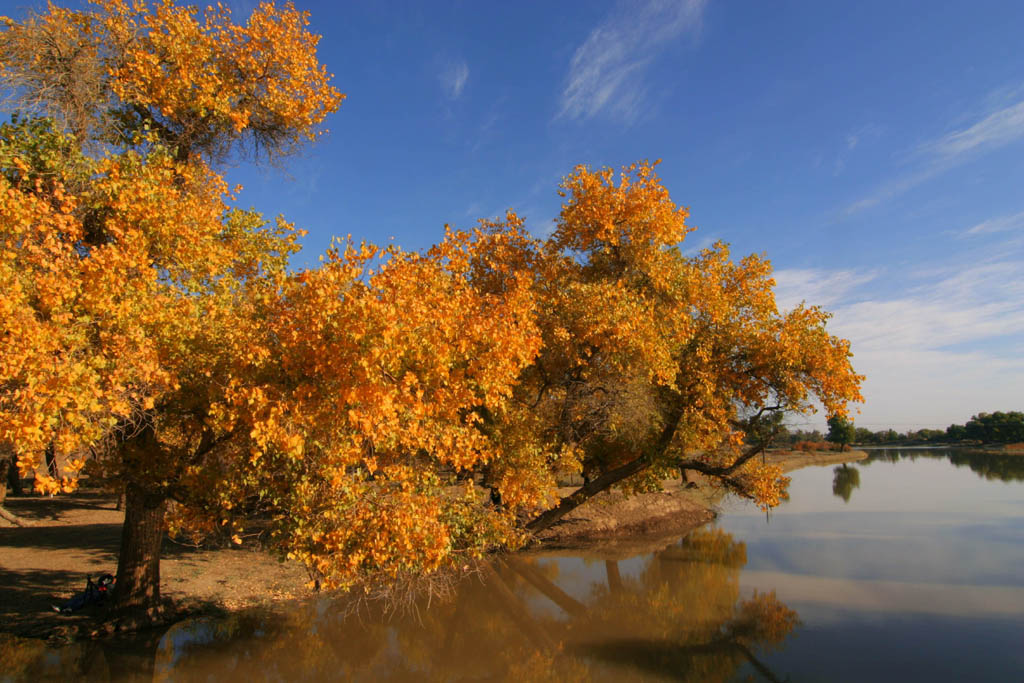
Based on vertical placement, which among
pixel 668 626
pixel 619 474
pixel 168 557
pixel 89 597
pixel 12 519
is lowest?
pixel 668 626

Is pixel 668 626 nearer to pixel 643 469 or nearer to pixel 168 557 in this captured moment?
pixel 643 469

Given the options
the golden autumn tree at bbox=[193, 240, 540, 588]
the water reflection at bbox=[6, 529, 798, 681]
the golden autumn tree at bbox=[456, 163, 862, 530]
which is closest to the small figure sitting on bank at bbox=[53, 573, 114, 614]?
the water reflection at bbox=[6, 529, 798, 681]

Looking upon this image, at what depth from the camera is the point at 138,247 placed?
845 centimetres

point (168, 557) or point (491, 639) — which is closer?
point (491, 639)

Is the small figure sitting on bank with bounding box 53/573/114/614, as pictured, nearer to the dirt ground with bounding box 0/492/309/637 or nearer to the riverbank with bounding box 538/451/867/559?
the dirt ground with bounding box 0/492/309/637

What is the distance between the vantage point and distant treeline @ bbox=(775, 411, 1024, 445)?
9225cm

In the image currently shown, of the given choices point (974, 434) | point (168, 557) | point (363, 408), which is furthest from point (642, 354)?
point (974, 434)

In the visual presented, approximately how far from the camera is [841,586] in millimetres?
16281

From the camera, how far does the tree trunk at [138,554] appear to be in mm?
11102

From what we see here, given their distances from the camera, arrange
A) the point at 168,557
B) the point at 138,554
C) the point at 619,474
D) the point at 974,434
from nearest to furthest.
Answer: the point at 138,554 < the point at 619,474 < the point at 168,557 < the point at 974,434

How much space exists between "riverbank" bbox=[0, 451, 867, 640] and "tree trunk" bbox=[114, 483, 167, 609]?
0.85 metres

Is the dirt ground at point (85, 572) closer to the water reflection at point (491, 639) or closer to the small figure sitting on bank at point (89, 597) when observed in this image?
the small figure sitting on bank at point (89, 597)

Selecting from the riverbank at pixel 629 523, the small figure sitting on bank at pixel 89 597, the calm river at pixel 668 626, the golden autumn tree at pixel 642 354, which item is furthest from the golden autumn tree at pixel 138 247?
the riverbank at pixel 629 523

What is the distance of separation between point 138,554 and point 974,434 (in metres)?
139
